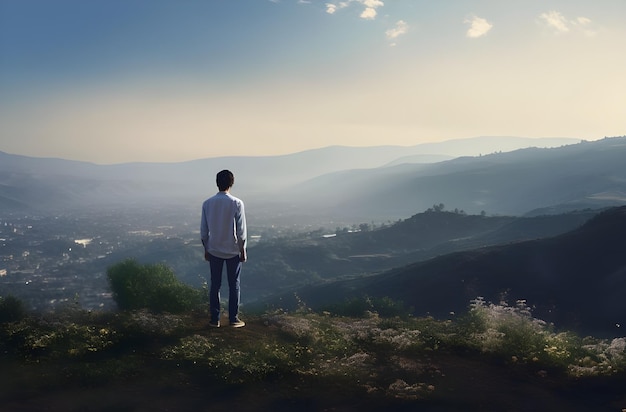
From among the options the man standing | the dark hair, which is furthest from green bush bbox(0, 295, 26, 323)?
the dark hair

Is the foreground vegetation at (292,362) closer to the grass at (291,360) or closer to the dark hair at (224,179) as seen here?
the grass at (291,360)

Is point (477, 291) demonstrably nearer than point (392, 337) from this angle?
No

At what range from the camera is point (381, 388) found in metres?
7.06

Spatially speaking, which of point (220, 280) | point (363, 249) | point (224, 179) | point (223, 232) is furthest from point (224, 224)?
point (363, 249)

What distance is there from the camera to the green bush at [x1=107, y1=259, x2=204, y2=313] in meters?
12.6

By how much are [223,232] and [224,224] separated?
0.55ft

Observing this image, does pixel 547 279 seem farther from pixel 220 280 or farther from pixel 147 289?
pixel 220 280

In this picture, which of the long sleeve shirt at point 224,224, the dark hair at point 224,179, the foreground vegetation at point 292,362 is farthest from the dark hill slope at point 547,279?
the dark hair at point 224,179

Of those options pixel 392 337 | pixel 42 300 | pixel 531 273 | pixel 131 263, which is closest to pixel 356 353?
pixel 392 337

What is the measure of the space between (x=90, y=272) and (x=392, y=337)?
576ft

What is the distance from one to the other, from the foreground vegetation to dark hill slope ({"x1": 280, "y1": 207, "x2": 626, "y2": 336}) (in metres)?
26.4

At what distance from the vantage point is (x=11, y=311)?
1016cm

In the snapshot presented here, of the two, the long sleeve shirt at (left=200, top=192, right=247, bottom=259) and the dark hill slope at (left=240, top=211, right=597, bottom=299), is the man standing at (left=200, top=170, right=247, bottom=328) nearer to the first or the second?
the long sleeve shirt at (left=200, top=192, right=247, bottom=259)

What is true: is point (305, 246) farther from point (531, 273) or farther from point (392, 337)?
point (392, 337)
